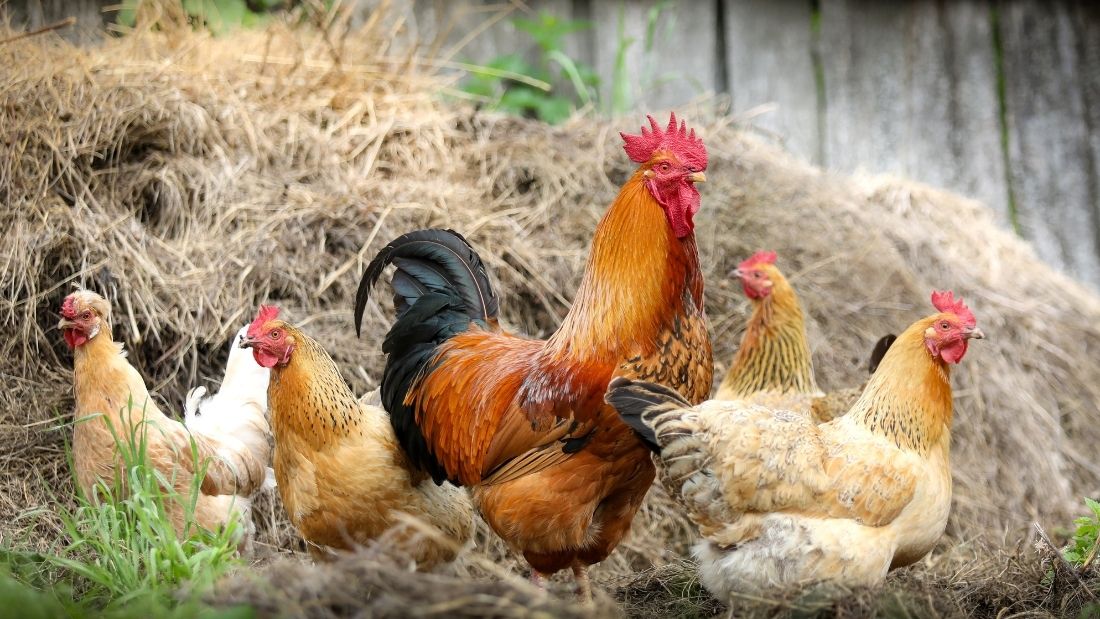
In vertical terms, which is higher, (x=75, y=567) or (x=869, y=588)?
(x=75, y=567)

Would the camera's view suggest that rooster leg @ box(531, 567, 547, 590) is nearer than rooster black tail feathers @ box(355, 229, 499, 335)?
Yes

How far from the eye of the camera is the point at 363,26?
6375mm

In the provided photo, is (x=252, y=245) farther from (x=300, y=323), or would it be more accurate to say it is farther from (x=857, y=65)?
(x=857, y=65)

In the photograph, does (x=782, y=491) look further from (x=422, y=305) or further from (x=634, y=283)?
(x=422, y=305)

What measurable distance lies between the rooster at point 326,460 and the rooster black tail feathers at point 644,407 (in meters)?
1.02

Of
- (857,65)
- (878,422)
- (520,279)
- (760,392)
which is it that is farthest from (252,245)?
(857,65)

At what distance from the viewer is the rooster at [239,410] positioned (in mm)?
4180

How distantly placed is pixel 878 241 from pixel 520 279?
7.40 ft

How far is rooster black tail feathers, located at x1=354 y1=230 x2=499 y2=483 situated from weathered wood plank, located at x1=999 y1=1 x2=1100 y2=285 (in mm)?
4841

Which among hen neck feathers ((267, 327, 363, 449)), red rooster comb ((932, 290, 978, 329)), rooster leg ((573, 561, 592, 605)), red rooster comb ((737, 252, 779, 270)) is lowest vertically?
rooster leg ((573, 561, 592, 605))

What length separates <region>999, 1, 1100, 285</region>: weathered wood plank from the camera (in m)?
6.98

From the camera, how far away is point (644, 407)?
3.14 m

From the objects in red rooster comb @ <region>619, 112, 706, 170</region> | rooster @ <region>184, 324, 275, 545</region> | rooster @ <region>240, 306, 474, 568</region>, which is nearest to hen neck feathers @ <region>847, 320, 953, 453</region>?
red rooster comb @ <region>619, 112, 706, 170</region>

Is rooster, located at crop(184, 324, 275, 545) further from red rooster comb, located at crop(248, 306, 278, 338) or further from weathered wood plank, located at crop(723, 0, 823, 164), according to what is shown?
weathered wood plank, located at crop(723, 0, 823, 164)
